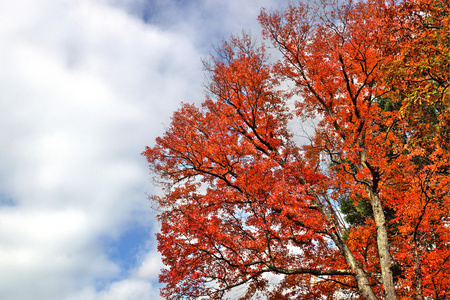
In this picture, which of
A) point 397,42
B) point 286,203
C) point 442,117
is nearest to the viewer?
point 442,117

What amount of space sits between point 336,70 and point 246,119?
5.40 metres

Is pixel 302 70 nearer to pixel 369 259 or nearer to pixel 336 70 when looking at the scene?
pixel 336 70

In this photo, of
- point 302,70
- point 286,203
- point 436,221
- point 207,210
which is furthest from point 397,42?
point 436,221

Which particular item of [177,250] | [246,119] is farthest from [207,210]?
[246,119]

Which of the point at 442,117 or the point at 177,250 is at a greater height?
the point at 177,250

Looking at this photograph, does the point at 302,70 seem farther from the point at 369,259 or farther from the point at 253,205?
the point at 369,259

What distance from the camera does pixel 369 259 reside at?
51.5ft

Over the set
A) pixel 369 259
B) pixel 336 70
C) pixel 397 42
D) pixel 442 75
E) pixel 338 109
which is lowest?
pixel 369 259

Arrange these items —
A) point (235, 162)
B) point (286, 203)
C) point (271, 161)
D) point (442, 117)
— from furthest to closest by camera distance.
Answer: point (271, 161) < point (235, 162) < point (286, 203) < point (442, 117)

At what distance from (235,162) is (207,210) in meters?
2.68

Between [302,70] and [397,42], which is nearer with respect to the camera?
[397,42]

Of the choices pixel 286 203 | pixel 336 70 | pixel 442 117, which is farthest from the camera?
pixel 336 70

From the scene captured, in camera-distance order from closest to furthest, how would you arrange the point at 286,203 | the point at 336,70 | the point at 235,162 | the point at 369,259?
the point at 286,203 → the point at 235,162 → the point at 336,70 → the point at 369,259

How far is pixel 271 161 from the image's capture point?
501 inches
